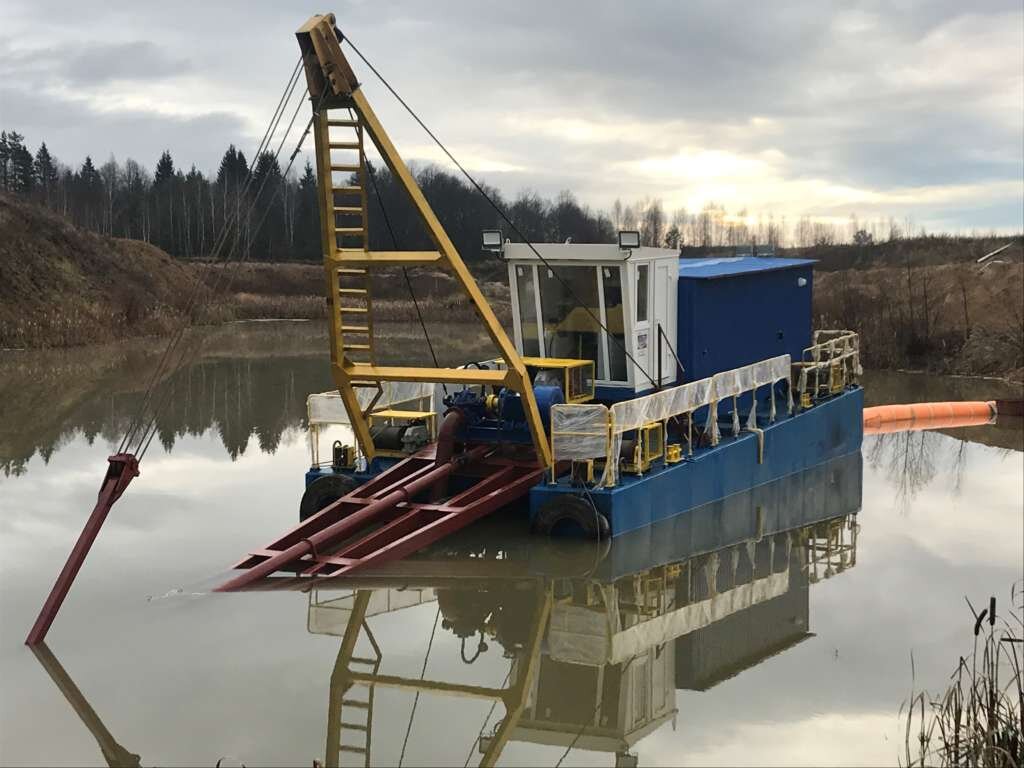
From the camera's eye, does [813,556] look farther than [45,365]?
No

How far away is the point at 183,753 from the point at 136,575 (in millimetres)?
4029

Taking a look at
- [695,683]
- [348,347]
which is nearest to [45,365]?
[348,347]

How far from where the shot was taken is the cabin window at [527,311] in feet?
47.2

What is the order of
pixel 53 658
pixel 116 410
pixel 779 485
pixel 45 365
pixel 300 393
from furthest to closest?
pixel 45 365 < pixel 300 393 < pixel 116 410 < pixel 779 485 < pixel 53 658

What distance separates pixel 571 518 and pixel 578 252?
3.12 meters

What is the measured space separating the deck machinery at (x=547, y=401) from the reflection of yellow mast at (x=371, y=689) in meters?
1.20

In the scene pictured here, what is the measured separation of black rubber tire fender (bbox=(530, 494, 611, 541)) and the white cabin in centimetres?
221

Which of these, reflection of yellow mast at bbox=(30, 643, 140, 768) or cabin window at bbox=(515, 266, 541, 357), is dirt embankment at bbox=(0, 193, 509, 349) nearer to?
cabin window at bbox=(515, 266, 541, 357)

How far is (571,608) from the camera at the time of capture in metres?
10.8

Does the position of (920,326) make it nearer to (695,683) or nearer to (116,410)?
(116,410)

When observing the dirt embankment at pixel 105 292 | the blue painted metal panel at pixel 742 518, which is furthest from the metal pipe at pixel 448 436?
the dirt embankment at pixel 105 292

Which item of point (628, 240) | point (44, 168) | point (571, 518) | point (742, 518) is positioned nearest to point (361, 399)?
point (571, 518)

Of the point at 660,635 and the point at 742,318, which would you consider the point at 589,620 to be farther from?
the point at 742,318

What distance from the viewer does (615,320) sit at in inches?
548
